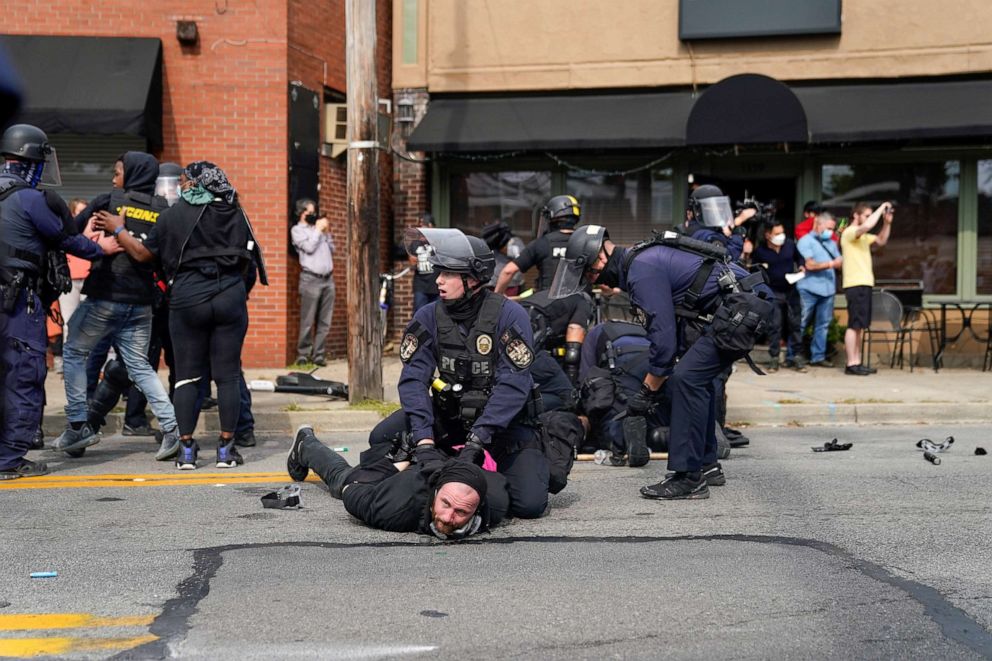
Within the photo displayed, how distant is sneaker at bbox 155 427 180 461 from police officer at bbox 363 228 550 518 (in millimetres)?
2904

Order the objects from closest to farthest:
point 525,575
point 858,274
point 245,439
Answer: point 525,575
point 245,439
point 858,274

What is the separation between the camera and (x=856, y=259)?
1444 cm

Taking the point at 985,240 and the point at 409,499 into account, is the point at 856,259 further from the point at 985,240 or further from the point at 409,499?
the point at 409,499

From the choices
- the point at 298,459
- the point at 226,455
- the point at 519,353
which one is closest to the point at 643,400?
the point at 519,353

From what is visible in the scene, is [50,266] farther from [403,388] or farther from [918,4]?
[918,4]

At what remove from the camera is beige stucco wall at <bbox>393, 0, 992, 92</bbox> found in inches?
605

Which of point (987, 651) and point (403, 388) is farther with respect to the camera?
point (403, 388)

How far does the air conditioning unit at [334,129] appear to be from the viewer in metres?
15.9

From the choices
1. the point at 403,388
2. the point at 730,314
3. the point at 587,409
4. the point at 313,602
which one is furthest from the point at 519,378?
the point at 587,409

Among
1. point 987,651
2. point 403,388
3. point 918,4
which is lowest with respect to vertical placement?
point 987,651

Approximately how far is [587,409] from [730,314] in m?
2.12

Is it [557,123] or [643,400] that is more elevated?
[557,123]

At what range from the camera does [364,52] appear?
35.9 feet

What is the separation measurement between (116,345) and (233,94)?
6515mm
